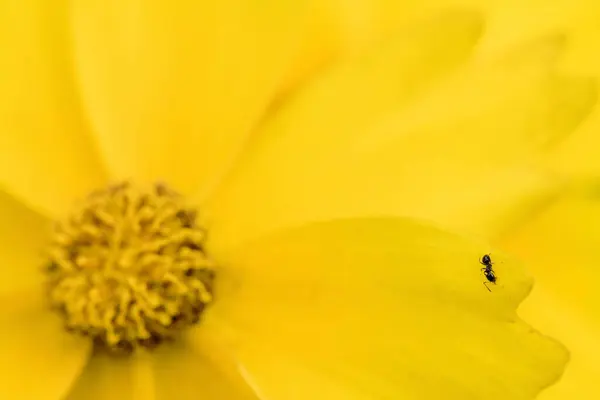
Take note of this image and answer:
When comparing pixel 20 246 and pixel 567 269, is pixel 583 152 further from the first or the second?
pixel 20 246

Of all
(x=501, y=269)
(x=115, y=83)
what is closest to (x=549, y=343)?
(x=501, y=269)

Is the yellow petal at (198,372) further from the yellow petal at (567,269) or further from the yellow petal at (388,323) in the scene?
the yellow petal at (567,269)

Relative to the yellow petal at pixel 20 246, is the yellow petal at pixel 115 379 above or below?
below

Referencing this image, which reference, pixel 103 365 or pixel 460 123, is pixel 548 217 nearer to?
pixel 460 123

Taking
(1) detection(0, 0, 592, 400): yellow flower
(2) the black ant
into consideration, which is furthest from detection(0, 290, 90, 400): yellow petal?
(2) the black ant

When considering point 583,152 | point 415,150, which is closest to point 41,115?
point 415,150

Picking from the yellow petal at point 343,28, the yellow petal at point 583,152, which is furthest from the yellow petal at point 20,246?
the yellow petal at point 583,152

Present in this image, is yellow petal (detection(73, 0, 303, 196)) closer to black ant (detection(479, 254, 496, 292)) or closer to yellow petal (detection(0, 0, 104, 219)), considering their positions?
yellow petal (detection(0, 0, 104, 219))
